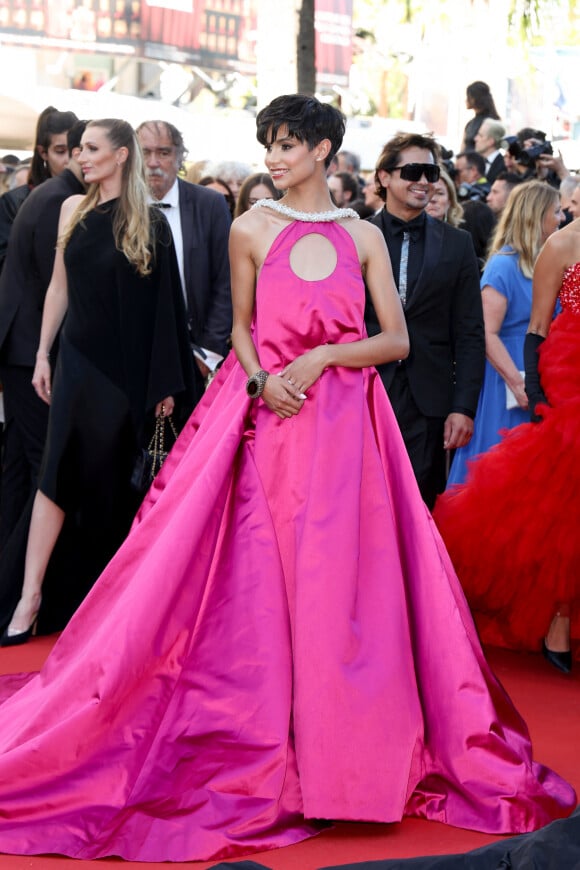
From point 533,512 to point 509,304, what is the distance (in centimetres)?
151

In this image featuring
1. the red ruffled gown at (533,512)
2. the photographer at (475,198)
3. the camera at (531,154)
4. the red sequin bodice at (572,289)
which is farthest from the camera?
the camera at (531,154)

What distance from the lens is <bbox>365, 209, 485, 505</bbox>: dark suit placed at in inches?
230

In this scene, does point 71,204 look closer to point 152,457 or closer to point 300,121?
point 152,457

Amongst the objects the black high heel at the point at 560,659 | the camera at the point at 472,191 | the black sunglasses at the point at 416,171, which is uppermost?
the black sunglasses at the point at 416,171

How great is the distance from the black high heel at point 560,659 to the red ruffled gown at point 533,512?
0.10m

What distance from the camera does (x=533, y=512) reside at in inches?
215

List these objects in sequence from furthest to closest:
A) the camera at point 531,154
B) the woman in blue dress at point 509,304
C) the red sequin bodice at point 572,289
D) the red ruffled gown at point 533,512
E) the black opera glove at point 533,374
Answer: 1. the camera at point 531,154
2. the woman in blue dress at point 509,304
3. the black opera glove at point 533,374
4. the red sequin bodice at point 572,289
5. the red ruffled gown at point 533,512

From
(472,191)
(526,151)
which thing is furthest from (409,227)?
(472,191)

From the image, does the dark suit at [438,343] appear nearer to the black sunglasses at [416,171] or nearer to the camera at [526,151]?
the black sunglasses at [416,171]

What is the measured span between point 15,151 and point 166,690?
1369 centimetres

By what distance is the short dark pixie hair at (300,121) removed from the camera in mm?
4285

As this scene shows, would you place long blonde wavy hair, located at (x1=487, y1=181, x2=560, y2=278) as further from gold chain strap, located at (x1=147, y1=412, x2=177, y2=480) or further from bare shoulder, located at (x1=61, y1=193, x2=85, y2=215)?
bare shoulder, located at (x1=61, y1=193, x2=85, y2=215)

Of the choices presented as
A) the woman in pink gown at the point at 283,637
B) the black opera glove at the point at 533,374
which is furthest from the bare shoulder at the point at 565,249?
the woman in pink gown at the point at 283,637

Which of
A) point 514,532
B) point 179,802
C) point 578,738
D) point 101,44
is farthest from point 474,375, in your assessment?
point 101,44
